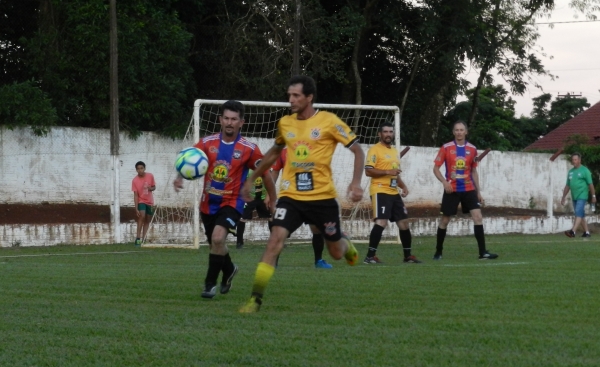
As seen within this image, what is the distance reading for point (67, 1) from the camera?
2503 cm

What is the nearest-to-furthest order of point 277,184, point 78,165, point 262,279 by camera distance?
point 262,279 → point 277,184 → point 78,165

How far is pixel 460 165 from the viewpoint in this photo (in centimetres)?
1416

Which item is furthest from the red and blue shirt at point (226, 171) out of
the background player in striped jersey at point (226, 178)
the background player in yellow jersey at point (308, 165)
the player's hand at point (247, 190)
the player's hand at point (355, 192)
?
the player's hand at point (355, 192)

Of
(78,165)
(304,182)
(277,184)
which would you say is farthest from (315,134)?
(78,165)

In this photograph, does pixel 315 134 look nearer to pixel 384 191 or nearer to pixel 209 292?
pixel 209 292

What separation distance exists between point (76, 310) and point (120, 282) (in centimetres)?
248

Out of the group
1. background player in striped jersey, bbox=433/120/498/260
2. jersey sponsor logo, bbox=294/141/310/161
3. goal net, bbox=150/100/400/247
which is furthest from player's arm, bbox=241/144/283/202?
goal net, bbox=150/100/400/247

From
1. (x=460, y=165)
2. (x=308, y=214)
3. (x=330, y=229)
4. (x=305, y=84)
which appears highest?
(x=305, y=84)

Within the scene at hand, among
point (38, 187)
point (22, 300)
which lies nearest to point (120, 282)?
point (22, 300)

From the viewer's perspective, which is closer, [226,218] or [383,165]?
[226,218]

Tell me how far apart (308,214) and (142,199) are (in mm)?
13375

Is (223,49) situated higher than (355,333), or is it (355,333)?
(223,49)

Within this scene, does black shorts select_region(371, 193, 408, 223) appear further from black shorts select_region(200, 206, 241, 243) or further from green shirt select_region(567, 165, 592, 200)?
green shirt select_region(567, 165, 592, 200)

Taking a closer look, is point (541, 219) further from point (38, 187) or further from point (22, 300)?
point (22, 300)
